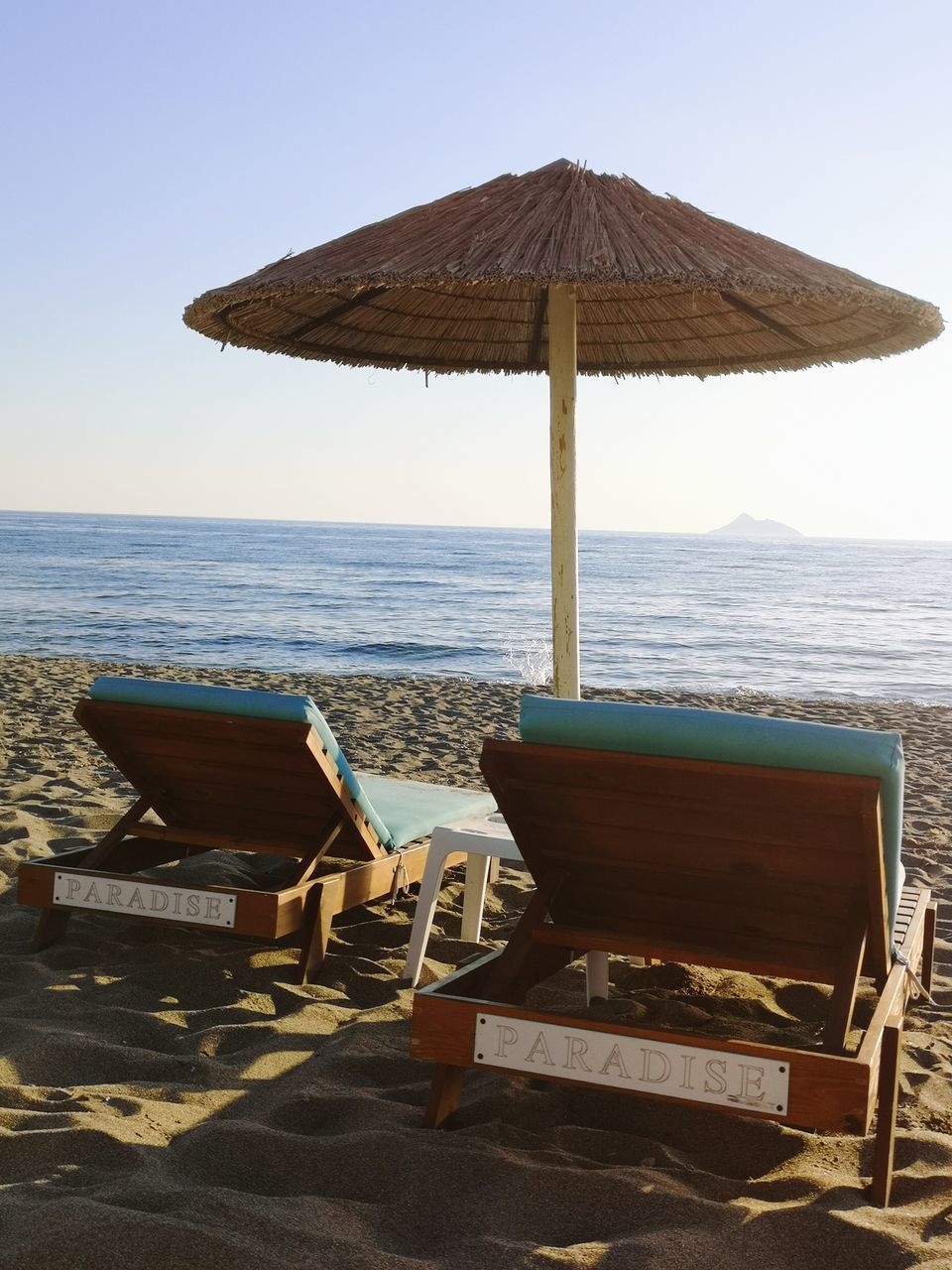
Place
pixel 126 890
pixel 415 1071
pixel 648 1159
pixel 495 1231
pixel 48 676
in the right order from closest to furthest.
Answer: pixel 495 1231 → pixel 648 1159 → pixel 415 1071 → pixel 126 890 → pixel 48 676

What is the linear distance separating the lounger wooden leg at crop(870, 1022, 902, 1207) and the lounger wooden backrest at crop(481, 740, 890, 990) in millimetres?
162

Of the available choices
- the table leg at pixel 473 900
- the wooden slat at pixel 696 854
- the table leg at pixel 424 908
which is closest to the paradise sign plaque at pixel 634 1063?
the wooden slat at pixel 696 854

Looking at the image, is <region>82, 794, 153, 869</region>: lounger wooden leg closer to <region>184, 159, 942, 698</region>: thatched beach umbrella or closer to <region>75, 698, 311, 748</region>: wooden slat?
<region>75, 698, 311, 748</region>: wooden slat

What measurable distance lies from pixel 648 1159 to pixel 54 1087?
1.35 meters

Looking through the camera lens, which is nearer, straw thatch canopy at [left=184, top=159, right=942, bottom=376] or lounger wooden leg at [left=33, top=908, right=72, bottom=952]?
straw thatch canopy at [left=184, top=159, right=942, bottom=376]

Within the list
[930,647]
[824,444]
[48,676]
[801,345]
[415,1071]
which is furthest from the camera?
[824,444]

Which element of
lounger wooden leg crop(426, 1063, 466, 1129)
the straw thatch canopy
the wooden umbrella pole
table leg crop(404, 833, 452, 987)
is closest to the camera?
lounger wooden leg crop(426, 1063, 466, 1129)

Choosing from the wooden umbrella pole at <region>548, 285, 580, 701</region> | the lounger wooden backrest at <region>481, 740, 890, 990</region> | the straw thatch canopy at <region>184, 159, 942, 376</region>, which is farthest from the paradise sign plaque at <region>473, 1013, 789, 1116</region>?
the straw thatch canopy at <region>184, 159, 942, 376</region>

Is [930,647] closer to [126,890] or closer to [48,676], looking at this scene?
[48,676]

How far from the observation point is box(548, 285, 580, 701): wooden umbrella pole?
13.8 ft

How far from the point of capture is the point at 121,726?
12.0 feet

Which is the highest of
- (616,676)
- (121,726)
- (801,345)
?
(801,345)

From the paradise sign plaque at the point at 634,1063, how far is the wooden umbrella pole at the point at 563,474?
187cm

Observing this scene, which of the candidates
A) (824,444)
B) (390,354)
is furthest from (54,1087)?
(824,444)
